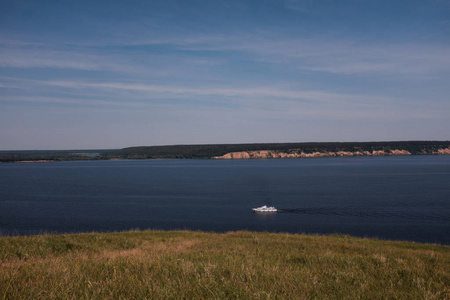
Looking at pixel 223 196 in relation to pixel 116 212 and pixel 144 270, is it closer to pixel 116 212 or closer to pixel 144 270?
pixel 116 212

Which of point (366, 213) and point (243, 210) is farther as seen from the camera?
point (243, 210)

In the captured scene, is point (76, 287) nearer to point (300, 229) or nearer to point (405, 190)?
point (300, 229)

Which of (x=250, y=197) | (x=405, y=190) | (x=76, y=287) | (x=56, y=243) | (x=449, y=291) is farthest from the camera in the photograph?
(x=405, y=190)

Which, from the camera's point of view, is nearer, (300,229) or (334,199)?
(300,229)

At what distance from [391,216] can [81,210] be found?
4420 cm

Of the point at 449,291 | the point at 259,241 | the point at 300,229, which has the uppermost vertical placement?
the point at 449,291

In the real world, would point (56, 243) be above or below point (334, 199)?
above

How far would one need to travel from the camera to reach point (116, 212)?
163 feet

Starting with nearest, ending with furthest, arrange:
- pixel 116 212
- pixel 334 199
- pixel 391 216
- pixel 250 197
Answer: pixel 391 216, pixel 116 212, pixel 334 199, pixel 250 197

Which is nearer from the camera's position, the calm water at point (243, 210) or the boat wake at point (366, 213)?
the calm water at point (243, 210)

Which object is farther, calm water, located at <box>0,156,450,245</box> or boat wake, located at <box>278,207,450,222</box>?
boat wake, located at <box>278,207,450,222</box>

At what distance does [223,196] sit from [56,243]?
5061 centimetres

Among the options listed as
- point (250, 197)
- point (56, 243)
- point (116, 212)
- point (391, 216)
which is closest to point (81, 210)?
point (116, 212)

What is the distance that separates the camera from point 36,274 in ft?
23.4
